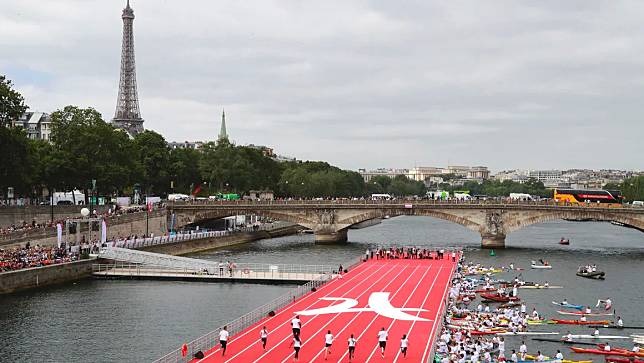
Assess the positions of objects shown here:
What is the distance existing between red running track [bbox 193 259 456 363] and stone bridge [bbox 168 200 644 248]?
40.2 metres

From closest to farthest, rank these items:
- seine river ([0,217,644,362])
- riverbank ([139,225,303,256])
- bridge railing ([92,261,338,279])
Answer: seine river ([0,217,644,362]) → bridge railing ([92,261,338,279]) → riverbank ([139,225,303,256])

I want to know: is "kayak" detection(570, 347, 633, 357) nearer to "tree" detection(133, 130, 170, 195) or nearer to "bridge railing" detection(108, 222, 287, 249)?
"bridge railing" detection(108, 222, 287, 249)

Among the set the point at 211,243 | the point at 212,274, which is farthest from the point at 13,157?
the point at 211,243

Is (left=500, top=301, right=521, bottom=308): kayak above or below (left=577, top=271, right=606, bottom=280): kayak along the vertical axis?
below

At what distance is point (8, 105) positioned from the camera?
85000 mm

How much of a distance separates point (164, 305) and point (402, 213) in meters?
59.0

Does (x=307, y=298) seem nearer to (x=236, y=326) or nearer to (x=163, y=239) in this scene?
(x=236, y=326)

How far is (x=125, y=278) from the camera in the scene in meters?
72.5

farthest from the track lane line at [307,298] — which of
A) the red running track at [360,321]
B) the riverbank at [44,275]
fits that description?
the riverbank at [44,275]

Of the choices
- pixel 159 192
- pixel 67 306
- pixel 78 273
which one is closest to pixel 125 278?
pixel 78 273

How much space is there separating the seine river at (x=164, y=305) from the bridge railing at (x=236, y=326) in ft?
7.38

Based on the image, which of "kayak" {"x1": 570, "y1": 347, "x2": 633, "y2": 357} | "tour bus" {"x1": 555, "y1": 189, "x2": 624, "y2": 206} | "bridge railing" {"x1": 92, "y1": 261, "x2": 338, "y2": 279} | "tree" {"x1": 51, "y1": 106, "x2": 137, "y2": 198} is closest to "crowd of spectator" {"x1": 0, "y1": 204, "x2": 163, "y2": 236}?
"tree" {"x1": 51, "y1": 106, "x2": 137, "y2": 198}

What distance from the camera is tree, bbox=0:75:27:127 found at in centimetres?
8444

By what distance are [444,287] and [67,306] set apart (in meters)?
28.6
